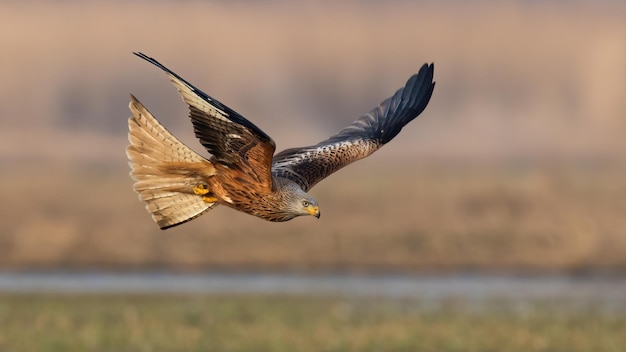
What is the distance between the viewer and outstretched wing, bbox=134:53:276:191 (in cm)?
1042

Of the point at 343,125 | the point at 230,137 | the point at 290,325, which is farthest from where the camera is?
the point at 343,125

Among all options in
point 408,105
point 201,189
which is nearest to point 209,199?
point 201,189

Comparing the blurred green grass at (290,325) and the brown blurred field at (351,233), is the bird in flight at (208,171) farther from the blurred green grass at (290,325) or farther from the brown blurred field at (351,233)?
the brown blurred field at (351,233)

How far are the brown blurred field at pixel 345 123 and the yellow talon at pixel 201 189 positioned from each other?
1847 centimetres

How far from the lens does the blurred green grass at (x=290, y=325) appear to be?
20109 millimetres

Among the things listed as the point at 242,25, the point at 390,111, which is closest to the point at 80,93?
the point at 242,25

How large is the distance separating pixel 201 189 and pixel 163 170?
0.29 metres

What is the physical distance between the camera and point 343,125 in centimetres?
6612

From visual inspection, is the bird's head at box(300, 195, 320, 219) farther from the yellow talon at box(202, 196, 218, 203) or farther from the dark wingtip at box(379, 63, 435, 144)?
the dark wingtip at box(379, 63, 435, 144)

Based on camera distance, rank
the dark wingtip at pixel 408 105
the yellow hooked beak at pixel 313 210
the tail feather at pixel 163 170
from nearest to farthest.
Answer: the yellow hooked beak at pixel 313 210
the tail feather at pixel 163 170
the dark wingtip at pixel 408 105

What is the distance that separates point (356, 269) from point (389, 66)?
42.2 metres

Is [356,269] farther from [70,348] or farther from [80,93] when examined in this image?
[80,93]

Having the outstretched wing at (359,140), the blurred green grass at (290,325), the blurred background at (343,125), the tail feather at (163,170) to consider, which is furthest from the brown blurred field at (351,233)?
the tail feather at (163,170)

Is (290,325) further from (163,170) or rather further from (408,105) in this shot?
(163,170)
